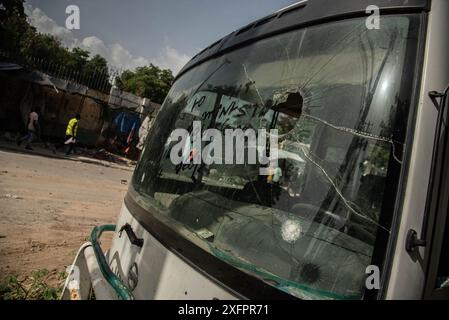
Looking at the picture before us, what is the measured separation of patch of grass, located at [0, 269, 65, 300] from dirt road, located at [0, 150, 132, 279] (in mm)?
118

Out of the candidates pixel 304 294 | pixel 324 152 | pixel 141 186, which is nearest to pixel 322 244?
pixel 304 294

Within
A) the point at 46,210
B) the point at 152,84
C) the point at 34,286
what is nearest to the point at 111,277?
the point at 34,286

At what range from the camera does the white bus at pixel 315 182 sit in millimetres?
1057

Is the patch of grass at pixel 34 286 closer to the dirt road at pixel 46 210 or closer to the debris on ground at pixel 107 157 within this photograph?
the dirt road at pixel 46 210

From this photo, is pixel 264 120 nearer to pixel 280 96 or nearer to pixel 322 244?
pixel 280 96

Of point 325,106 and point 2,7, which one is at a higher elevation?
point 2,7

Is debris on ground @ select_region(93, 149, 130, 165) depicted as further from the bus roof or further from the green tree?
the green tree

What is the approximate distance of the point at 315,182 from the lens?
131 centimetres

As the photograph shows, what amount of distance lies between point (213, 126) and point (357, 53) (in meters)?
0.80

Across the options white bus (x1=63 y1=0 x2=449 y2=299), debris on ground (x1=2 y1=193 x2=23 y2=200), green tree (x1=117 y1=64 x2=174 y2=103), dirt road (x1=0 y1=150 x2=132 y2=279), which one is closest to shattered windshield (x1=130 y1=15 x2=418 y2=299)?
white bus (x1=63 y1=0 x2=449 y2=299)

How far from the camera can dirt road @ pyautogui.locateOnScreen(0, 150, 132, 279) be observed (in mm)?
3521

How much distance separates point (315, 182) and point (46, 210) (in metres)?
5.10

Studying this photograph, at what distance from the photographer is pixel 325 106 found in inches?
54.8

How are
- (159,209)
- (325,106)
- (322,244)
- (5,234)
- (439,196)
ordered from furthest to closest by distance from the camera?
(5,234)
(159,209)
(325,106)
(322,244)
(439,196)
